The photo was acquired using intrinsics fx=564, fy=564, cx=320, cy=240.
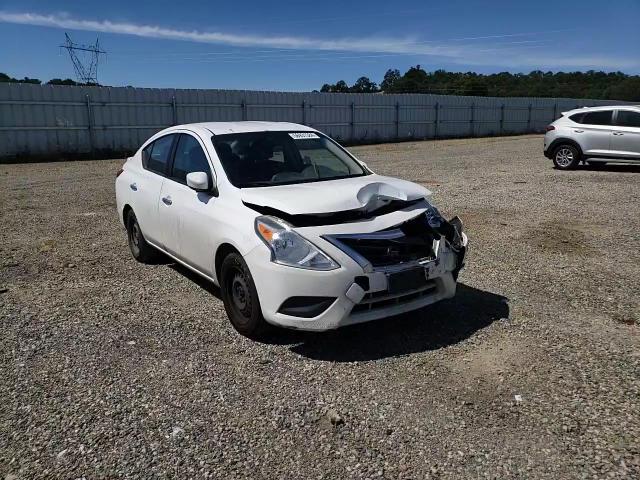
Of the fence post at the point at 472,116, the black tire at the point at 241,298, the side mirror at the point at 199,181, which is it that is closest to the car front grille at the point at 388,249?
the black tire at the point at 241,298

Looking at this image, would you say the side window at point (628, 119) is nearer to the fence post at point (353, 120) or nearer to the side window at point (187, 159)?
the side window at point (187, 159)

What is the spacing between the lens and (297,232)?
3.96m

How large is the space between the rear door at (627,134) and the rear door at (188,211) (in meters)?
12.6

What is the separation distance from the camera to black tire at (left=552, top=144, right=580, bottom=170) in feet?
49.7

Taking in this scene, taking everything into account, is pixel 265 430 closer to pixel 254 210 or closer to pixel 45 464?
pixel 45 464

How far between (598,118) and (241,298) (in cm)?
1343

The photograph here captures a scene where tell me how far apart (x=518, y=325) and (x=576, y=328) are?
0.45m

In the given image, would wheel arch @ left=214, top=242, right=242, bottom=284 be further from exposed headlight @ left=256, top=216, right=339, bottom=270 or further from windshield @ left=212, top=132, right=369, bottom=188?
windshield @ left=212, top=132, right=369, bottom=188

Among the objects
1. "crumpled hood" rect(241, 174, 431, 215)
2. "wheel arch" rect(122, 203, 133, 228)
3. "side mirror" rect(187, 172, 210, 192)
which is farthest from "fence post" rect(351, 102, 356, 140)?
"side mirror" rect(187, 172, 210, 192)

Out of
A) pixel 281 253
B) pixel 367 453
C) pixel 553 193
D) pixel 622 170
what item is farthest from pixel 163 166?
pixel 622 170

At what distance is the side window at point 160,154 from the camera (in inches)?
231

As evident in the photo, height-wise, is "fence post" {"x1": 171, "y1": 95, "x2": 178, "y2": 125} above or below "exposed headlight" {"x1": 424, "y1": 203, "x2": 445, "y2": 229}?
above

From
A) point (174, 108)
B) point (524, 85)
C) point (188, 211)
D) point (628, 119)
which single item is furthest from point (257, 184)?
point (524, 85)

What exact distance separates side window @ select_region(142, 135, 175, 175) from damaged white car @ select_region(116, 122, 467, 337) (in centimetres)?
23
